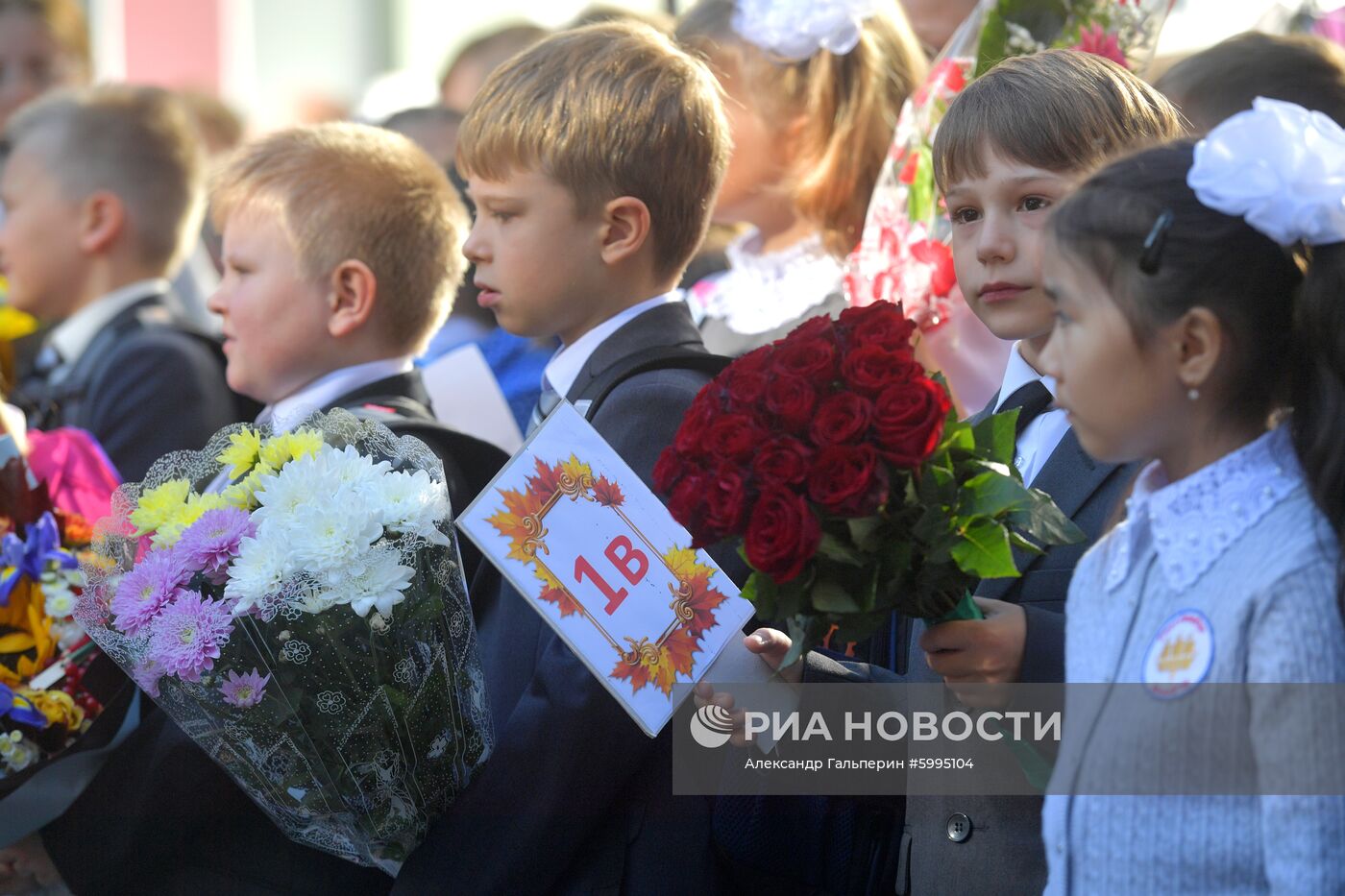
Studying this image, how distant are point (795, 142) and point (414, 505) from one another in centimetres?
177

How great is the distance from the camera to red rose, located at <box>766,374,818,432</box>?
1.89 m

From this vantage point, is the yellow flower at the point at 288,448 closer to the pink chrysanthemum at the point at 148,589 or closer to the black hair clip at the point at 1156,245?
the pink chrysanthemum at the point at 148,589

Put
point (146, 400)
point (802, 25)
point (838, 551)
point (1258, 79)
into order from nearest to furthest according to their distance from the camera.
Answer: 1. point (838, 551)
2. point (1258, 79)
3. point (802, 25)
4. point (146, 400)

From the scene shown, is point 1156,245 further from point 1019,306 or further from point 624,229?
point 624,229

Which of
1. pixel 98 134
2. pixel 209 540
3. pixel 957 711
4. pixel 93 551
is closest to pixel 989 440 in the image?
pixel 957 711

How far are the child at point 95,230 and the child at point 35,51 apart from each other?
145 cm

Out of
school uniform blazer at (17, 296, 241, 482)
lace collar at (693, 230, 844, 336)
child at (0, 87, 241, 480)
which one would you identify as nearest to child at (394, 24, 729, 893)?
lace collar at (693, 230, 844, 336)

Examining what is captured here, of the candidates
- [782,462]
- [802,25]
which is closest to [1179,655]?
[782,462]

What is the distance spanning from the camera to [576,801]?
2432 millimetres

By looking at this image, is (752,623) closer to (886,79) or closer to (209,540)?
(209,540)

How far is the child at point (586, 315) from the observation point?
242 cm

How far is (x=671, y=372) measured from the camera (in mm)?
2695

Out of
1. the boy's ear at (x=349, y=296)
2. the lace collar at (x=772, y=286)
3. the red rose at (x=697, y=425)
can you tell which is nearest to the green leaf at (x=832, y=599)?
the red rose at (x=697, y=425)

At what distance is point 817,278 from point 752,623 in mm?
1277
